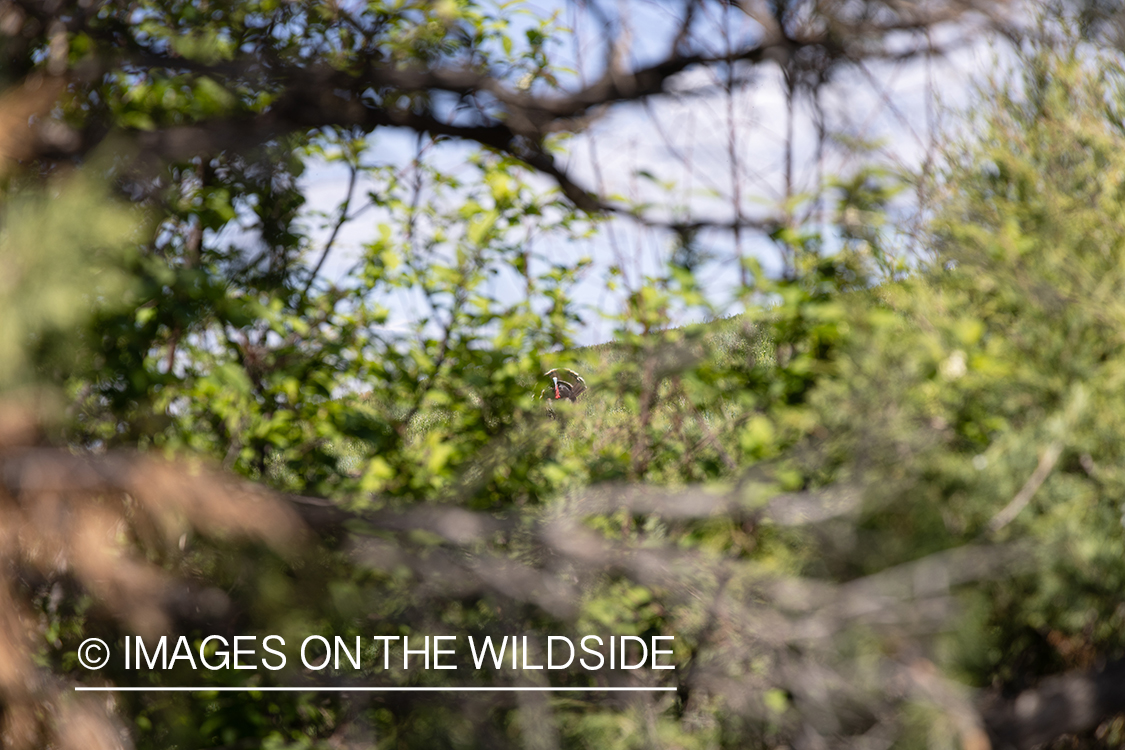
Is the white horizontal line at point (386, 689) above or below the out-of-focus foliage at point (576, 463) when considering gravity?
below

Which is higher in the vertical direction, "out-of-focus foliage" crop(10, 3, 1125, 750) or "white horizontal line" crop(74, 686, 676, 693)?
"out-of-focus foliage" crop(10, 3, 1125, 750)

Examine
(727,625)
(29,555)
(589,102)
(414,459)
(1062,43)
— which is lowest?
(727,625)

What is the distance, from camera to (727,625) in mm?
2076

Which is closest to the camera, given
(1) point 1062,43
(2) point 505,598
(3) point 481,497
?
(2) point 505,598

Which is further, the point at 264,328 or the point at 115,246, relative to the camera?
the point at 264,328

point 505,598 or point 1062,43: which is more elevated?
point 1062,43

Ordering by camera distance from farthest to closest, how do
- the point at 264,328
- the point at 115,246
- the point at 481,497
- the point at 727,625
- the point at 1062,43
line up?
the point at 264,328 → the point at 1062,43 → the point at 481,497 → the point at 727,625 → the point at 115,246

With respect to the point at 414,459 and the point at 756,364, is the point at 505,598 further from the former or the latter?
the point at 756,364

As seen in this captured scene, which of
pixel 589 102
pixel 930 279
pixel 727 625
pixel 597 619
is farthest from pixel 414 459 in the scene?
pixel 930 279

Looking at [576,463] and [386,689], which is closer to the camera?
[386,689]

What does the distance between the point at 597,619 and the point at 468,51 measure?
2092 mm

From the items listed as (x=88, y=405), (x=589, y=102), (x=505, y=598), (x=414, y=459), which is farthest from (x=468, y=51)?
(x=505, y=598)

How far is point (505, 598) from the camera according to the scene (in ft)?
7.25

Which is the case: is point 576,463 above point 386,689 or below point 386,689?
above
